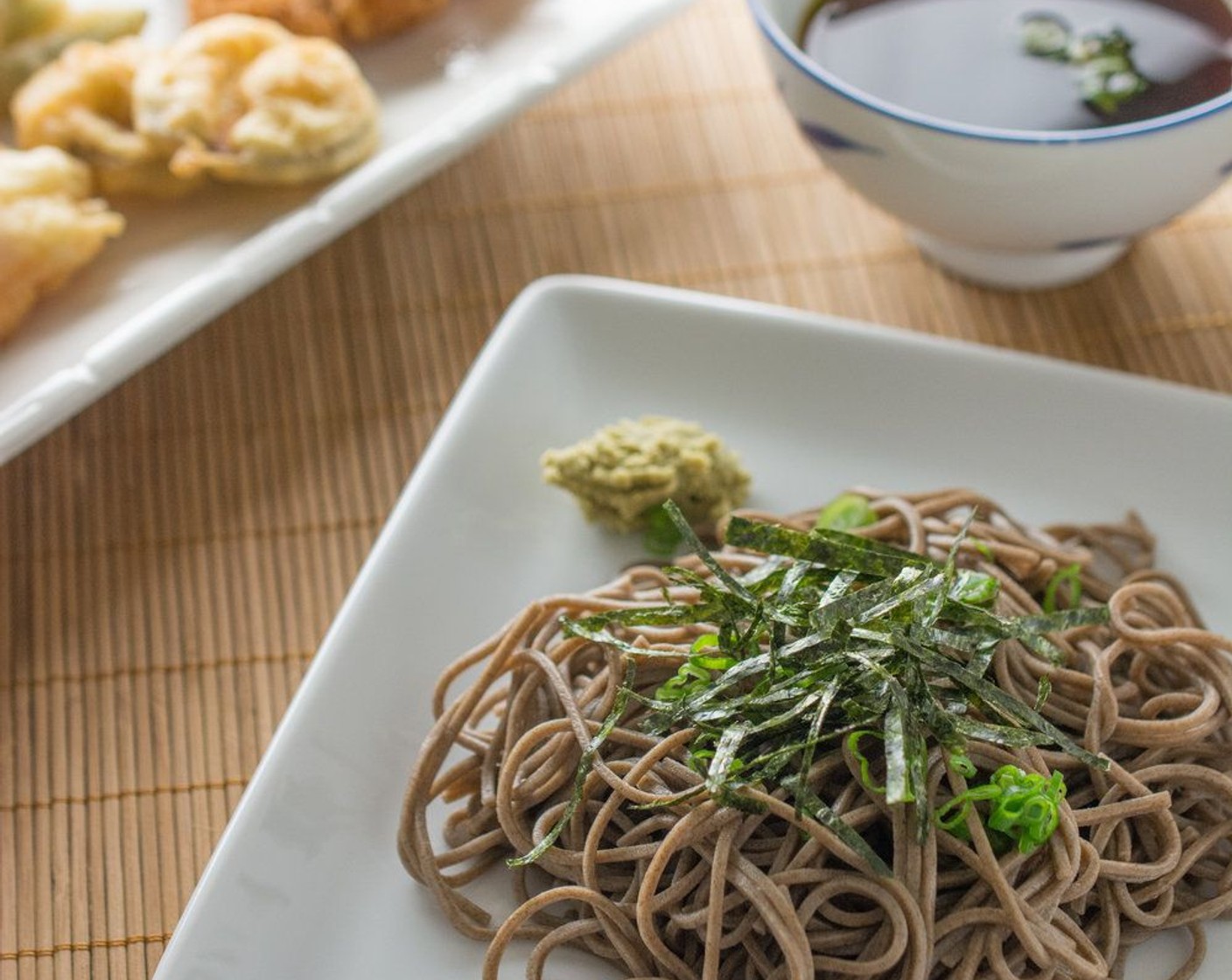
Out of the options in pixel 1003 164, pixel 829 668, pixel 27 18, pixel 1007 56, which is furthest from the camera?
pixel 27 18

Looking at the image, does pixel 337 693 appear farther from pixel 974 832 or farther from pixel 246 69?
pixel 246 69

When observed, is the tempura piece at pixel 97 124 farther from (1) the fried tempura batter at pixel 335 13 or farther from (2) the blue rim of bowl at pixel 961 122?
(2) the blue rim of bowl at pixel 961 122

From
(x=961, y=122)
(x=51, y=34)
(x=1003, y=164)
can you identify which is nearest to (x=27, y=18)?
(x=51, y=34)

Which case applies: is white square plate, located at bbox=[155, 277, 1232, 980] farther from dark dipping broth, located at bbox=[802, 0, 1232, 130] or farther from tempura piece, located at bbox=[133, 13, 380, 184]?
tempura piece, located at bbox=[133, 13, 380, 184]

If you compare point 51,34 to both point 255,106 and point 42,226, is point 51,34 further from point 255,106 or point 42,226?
point 42,226

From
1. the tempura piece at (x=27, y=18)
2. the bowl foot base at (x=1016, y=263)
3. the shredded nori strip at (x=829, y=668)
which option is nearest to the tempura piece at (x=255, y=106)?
the tempura piece at (x=27, y=18)
